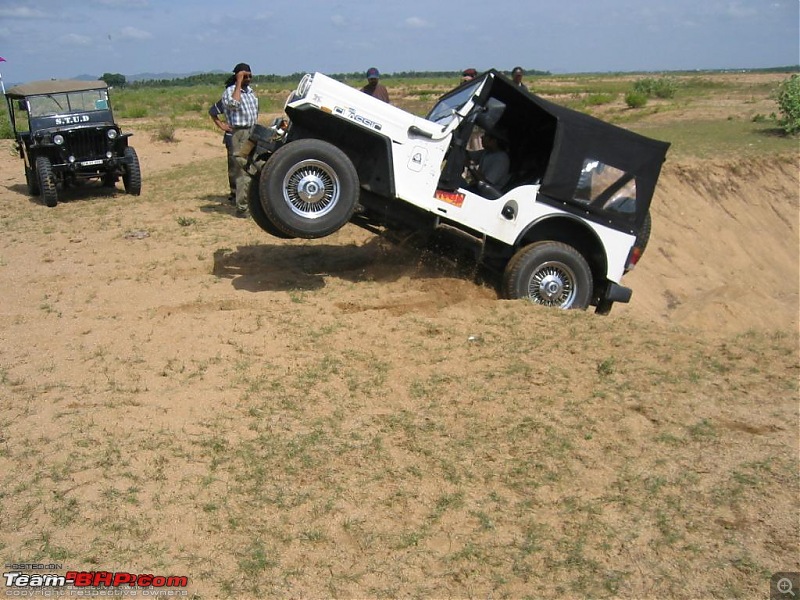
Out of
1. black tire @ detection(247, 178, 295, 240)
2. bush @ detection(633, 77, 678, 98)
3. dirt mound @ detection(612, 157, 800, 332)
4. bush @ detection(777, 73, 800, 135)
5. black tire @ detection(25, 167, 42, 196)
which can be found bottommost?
dirt mound @ detection(612, 157, 800, 332)

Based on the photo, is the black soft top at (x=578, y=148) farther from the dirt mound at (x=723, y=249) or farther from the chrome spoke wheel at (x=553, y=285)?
the dirt mound at (x=723, y=249)

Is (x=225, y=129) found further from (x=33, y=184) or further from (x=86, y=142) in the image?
(x=33, y=184)

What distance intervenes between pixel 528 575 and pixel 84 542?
2.27 meters

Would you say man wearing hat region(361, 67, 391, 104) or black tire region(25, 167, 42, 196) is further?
black tire region(25, 167, 42, 196)

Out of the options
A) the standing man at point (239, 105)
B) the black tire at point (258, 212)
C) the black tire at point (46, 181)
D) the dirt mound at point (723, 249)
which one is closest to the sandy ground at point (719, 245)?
the dirt mound at point (723, 249)

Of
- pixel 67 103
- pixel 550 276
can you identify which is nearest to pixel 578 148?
pixel 550 276

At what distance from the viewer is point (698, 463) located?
15.5 ft

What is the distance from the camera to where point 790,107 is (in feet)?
67.6

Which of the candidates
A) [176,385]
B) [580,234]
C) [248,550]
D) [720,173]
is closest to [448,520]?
[248,550]

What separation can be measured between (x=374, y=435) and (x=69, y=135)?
1050cm

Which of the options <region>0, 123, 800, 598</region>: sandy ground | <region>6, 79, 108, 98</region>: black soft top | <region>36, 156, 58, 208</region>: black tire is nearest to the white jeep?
<region>0, 123, 800, 598</region>: sandy ground

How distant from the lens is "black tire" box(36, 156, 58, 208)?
12.2m

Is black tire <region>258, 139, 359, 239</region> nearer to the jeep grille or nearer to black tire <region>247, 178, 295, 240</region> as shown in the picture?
black tire <region>247, 178, 295, 240</region>

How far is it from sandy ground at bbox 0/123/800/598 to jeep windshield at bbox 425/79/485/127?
1.59m
